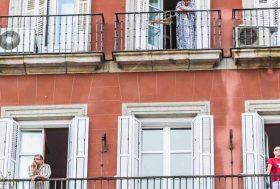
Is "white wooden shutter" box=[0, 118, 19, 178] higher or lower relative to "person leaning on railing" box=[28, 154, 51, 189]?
higher

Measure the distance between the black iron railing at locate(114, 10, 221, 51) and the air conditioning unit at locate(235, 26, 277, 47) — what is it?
0.52m

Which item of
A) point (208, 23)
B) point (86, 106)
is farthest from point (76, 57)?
point (208, 23)

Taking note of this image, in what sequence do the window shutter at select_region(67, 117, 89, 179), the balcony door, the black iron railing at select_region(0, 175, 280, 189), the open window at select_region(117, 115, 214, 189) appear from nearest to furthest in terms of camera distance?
the black iron railing at select_region(0, 175, 280, 189), the open window at select_region(117, 115, 214, 189), the window shutter at select_region(67, 117, 89, 179), the balcony door

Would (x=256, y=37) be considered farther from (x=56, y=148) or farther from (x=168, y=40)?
(x=56, y=148)

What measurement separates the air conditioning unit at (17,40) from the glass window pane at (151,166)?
3.28 metres

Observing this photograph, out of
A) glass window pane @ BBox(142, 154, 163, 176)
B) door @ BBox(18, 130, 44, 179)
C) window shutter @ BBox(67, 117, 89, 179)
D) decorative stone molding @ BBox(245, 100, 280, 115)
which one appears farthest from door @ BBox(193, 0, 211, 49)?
door @ BBox(18, 130, 44, 179)

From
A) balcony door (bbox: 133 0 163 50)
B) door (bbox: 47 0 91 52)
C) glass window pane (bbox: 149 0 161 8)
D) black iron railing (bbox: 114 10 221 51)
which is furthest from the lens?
glass window pane (bbox: 149 0 161 8)

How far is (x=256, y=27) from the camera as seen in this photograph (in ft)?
84.1

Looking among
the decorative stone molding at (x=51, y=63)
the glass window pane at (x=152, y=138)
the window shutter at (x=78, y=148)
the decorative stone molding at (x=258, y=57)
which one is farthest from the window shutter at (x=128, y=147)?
the decorative stone molding at (x=258, y=57)

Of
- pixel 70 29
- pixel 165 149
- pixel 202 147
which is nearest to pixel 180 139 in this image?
pixel 165 149

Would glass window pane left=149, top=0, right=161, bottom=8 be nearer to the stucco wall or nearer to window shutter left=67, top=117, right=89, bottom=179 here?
the stucco wall

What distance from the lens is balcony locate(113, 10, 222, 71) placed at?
83.1 feet

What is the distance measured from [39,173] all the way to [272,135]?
4.91 m

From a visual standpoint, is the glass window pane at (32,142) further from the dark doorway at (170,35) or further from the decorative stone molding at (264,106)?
the decorative stone molding at (264,106)
